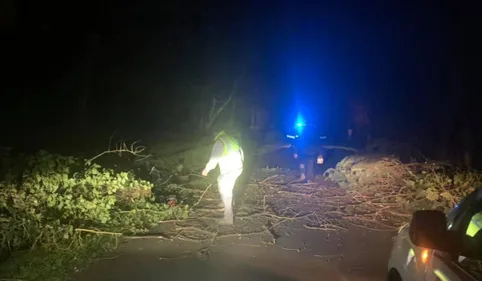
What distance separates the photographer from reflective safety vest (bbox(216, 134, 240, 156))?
8.51 meters

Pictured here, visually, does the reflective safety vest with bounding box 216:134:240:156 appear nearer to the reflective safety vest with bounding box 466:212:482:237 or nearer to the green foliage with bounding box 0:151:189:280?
the green foliage with bounding box 0:151:189:280

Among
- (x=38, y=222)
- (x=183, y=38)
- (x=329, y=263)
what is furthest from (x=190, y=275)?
(x=183, y=38)

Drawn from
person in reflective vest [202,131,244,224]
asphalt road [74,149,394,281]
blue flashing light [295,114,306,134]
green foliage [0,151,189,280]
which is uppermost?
blue flashing light [295,114,306,134]

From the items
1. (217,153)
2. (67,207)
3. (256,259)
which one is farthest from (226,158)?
(67,207)

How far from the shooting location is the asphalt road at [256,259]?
6.45m

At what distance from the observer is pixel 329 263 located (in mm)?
7043

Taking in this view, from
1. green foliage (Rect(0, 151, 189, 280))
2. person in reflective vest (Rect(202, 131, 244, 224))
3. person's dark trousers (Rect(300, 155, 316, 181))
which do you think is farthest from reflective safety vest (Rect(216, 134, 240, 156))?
person's dark trousers (Rect(300, 155, 316, 181))

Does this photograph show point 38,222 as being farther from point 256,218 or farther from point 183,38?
point 183,38

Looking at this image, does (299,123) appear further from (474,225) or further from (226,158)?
(474,225)

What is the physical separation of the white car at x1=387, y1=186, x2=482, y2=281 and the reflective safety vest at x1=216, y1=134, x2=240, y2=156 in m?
5.20

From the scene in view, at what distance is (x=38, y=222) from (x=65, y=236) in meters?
0.46

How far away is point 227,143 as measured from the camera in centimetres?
854

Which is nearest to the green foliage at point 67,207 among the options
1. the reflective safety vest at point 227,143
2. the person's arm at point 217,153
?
the person's arm at point 217,153

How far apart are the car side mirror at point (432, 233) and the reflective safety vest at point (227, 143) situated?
234 inches
